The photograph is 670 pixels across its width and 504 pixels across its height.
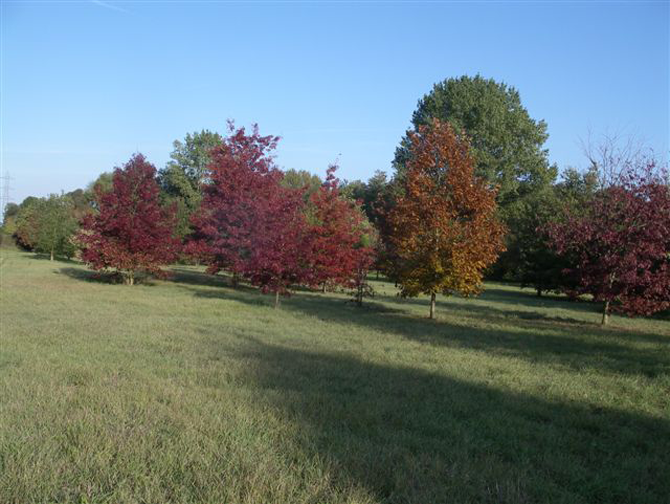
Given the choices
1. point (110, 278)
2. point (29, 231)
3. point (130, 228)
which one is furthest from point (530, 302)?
point (29, 231)

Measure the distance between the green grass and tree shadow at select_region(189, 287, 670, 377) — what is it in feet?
0.32

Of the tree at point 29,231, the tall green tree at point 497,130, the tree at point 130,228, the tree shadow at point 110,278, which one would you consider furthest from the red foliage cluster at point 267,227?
the tree at point 29,231

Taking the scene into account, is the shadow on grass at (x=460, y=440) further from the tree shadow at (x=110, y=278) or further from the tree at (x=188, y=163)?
the tree at (x=188, y=163)

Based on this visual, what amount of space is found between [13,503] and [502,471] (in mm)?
3272

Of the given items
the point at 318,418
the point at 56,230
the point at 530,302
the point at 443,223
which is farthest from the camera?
the point at 56,230

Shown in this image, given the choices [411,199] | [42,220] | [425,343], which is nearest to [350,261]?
[411,199]

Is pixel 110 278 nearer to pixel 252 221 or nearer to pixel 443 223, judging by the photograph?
pixel 252 221

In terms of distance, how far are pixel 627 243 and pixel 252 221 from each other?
11.7 metres

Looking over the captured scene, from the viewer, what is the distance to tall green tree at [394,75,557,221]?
41188 mm

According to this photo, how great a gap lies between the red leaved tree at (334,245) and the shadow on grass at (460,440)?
11.5m

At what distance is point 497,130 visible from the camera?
41250 millimetres

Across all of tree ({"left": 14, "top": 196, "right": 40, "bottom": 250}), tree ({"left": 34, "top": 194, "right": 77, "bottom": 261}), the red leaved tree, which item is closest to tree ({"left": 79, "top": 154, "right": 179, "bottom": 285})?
the red leaved tree

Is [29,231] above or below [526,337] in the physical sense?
above

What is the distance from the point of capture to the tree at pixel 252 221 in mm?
17312
